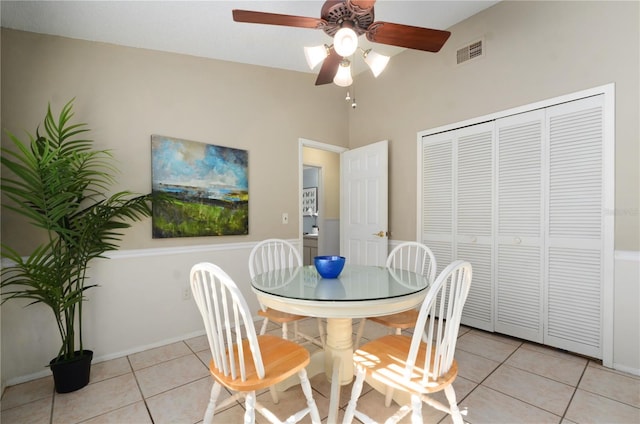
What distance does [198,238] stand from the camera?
2910mm

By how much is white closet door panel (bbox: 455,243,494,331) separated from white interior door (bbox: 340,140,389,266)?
0.94 metres

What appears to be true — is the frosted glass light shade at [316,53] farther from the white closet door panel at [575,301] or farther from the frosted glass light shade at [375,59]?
the white closet door panel at [575,301]

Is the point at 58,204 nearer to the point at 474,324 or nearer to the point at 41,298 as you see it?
the point at 41,298

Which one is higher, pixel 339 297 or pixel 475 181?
pixel 475 181

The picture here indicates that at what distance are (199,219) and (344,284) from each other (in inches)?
69.9

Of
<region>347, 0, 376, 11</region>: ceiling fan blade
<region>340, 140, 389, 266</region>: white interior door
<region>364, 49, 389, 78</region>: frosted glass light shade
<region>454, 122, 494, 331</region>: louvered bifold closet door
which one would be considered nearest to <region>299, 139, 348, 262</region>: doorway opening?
<region>340, 140, 389, 266</region>: white interior door

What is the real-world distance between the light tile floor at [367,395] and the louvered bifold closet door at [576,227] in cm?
23

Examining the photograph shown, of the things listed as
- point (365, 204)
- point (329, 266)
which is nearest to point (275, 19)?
point (329, 266)

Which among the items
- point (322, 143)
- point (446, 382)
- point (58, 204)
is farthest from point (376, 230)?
point (58, 204)

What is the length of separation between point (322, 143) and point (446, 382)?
3.07 m

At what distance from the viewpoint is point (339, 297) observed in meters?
1.45

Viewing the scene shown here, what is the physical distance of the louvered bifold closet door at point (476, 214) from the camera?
9.41 ft

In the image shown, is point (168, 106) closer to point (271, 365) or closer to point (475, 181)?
point (271, 365)

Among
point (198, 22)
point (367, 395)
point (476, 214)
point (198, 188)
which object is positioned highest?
point (198, 22)
